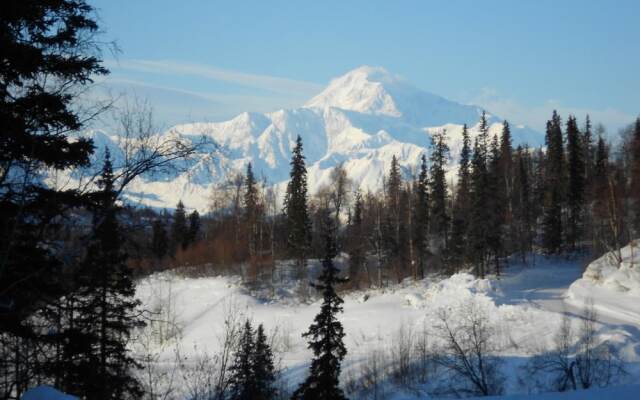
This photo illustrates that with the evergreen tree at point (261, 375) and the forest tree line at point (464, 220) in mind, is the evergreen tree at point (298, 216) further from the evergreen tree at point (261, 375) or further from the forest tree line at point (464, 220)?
the evergreen tree at point (261, 375)

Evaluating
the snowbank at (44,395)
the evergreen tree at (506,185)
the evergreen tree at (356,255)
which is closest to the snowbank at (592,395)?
the snowbank at (44,395)


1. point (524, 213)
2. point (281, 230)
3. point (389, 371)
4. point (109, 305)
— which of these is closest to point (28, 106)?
point (109, 305)

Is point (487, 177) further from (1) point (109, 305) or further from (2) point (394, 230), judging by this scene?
(1) point (109, 305)

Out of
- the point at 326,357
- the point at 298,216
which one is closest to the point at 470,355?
the point at 326,357

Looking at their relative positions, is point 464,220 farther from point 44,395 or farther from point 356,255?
point 44,395

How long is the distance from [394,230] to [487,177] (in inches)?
431

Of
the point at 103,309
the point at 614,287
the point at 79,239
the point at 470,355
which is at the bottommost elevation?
the point at 470,355

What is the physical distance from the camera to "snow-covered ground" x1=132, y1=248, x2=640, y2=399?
24.8m

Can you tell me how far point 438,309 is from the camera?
105 ft

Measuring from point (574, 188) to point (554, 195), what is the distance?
5445mm

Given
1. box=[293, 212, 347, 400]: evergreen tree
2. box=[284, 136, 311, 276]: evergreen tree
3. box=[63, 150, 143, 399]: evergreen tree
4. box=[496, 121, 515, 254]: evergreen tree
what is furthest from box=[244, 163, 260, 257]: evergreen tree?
box=[63, 150, 143, 399]: evergreen tree

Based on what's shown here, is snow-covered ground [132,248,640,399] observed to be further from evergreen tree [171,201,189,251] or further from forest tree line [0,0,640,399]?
A: evergreen tree [171,201,189,251]

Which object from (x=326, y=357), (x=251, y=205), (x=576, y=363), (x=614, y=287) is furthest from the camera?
(x=251, y=205)

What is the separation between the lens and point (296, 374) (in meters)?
28.2
